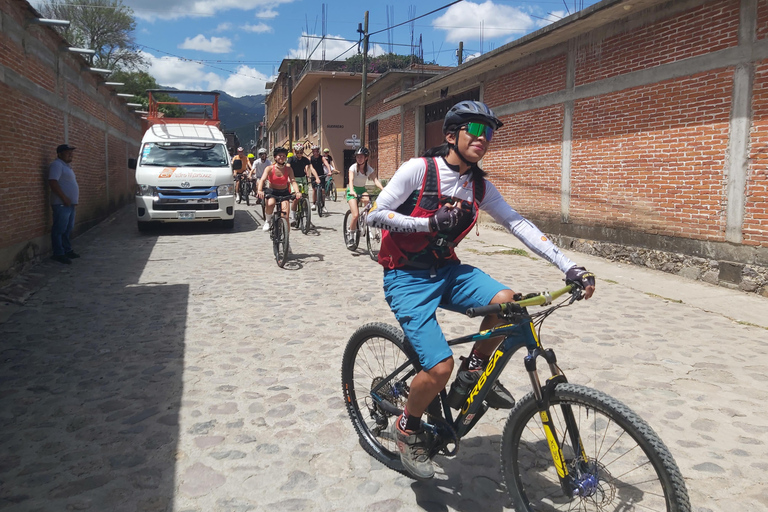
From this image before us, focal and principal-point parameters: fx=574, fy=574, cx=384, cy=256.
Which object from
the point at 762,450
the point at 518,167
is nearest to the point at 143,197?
the point at 518,167

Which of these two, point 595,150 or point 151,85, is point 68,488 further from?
point 151,85

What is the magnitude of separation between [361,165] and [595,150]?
14.6 feet

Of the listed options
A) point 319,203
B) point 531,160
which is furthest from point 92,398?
point 319,203

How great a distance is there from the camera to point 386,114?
24.0 m

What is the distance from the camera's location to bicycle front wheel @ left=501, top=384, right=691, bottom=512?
2.12 metres

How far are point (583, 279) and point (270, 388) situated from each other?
2.65 meters

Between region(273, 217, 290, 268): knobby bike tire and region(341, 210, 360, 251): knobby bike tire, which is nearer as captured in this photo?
region(273, 217, 290, 268): knobby bike tire

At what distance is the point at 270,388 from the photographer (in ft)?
14.2

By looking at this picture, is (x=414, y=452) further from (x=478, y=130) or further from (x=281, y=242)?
(x=281, y=242)

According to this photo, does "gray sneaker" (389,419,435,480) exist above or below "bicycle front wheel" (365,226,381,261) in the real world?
below

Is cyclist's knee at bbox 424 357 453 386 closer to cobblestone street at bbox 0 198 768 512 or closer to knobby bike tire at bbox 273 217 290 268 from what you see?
cobblestone street at bbox 0 198 768 512

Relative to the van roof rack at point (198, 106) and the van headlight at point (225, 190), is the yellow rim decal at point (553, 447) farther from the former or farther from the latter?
the van roof rack at point (198, 106)

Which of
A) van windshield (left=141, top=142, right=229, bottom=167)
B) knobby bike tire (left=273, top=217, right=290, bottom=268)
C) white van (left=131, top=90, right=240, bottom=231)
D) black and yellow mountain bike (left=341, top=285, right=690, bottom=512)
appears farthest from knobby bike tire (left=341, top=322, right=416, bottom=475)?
van windshield (left=141, top=142, right=229, bottom=167)

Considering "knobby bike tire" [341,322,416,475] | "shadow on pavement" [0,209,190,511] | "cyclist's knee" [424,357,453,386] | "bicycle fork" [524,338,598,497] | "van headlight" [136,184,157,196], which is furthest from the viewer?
"van headlight" [136,184,157,196]
